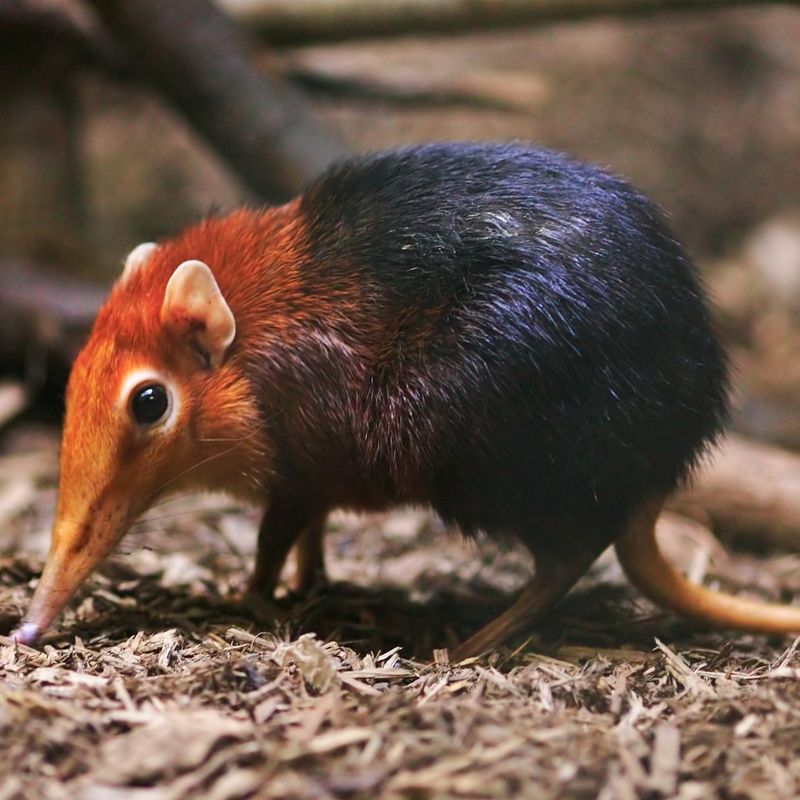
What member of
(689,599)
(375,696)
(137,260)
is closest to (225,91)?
(137,260)

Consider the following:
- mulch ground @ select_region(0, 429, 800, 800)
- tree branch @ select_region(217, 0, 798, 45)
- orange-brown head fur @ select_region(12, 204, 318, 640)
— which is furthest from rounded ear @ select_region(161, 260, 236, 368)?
tree branch @ select_region(217, 0, 798, 45)

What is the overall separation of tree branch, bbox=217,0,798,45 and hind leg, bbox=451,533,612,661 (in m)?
3.33

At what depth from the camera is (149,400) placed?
10.9 feet

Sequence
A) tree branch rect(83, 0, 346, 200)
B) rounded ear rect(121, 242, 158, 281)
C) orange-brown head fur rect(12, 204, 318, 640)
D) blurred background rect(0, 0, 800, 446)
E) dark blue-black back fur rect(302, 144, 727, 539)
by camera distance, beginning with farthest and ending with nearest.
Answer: blurred background rect(0, 0, 800, 446), tree branch rect(83, 0, 346, 200), rounded ear rect(121, 242, 158, 281), orange-brown head fur rect(12, 204, 318, 640), dark blue-black back fur rect(302, 144, 727, 539)

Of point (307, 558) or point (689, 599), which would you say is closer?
point (689, 599)

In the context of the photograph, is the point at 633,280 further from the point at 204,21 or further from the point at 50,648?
the point at 204,21

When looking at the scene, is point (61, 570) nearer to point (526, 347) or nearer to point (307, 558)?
point (307, 558)

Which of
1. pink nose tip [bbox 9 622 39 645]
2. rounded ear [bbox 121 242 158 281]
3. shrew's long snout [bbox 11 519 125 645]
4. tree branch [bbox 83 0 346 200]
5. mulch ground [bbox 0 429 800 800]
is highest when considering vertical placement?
tree branch [bbox 83 0 346 200]

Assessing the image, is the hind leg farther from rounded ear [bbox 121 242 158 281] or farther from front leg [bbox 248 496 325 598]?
rounded ear [bbox 121 242 158 281]

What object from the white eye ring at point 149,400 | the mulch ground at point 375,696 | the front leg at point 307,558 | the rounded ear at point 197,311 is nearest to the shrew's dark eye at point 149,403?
the white eye ring at point 149,400

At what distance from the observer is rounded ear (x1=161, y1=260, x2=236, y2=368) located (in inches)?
129

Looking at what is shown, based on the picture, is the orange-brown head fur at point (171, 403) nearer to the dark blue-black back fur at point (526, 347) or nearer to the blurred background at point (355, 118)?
the dark blue-black back fur at point (526, 347)

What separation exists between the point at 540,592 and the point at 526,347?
35.4 inches

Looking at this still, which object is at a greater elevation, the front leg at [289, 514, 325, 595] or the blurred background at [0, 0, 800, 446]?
the blurred background at [0, 0, 800, 446]
